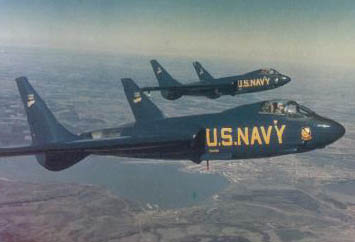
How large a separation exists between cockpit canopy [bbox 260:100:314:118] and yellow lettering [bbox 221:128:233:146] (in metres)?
2.45

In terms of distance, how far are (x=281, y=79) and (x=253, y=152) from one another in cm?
3406

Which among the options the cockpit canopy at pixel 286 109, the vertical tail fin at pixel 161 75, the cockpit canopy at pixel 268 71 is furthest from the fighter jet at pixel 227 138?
the vertical tail fin at pixel 161 75

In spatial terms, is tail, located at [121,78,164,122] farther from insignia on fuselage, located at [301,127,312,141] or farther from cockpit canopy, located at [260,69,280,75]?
cockpit canopy, located at [260,69,280,75]

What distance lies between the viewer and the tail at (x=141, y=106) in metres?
33.3

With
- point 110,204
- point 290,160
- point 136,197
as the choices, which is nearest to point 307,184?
point 290,160

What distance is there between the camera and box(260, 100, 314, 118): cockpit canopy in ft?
78.5

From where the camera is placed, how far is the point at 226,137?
23250mm

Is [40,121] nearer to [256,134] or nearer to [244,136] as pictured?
[244,136]

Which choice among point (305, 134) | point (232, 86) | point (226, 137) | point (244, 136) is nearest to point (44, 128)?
point (226, 137)

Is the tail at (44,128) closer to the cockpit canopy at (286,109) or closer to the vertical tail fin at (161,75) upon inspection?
the cockpit canopy at (286,109)

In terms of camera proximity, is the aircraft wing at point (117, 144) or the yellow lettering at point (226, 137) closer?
the aircraft wing at point (117, 144)

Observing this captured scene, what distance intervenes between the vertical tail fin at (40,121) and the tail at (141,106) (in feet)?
25.9

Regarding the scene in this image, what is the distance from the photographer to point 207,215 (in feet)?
332

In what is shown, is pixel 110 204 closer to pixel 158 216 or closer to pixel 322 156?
pixel 158 216
